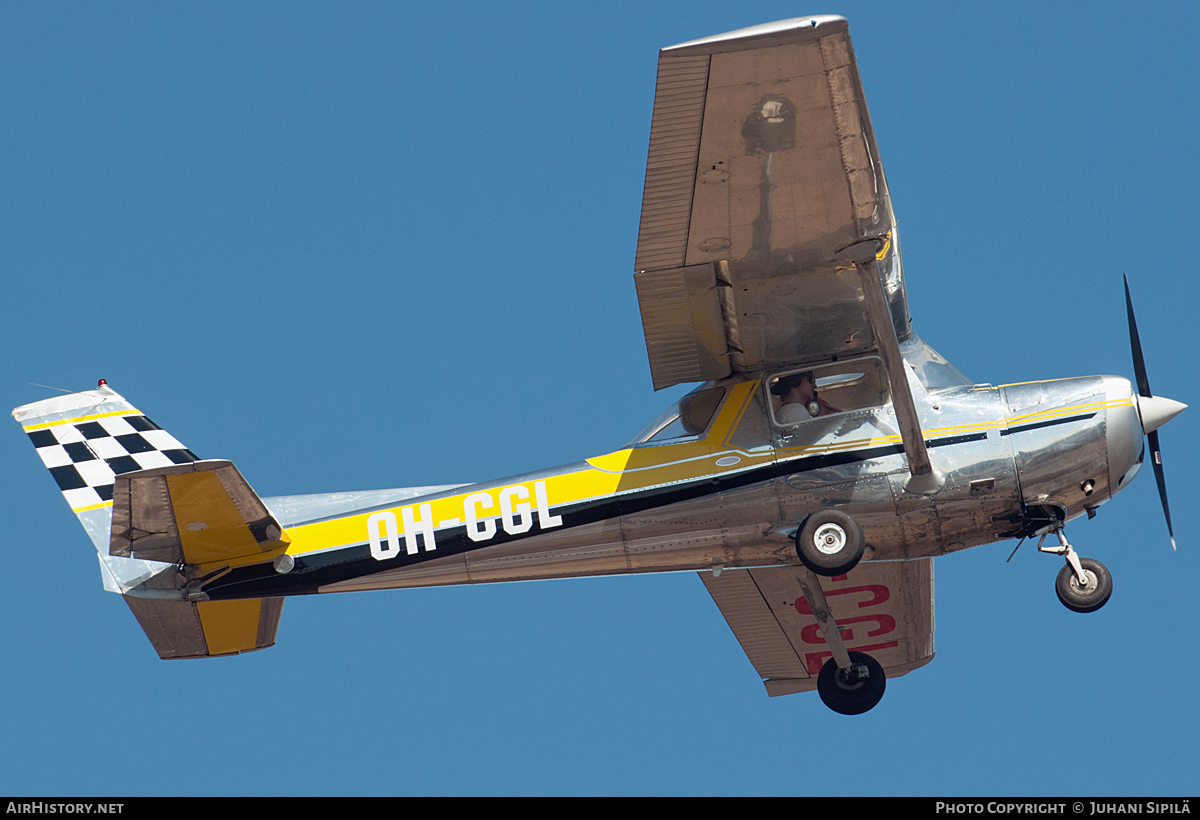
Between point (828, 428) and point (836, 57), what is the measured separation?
11.4ft

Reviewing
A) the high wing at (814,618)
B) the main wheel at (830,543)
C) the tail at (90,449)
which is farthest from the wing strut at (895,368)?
the tail at (90,449)

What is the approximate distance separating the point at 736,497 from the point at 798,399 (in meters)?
1.00

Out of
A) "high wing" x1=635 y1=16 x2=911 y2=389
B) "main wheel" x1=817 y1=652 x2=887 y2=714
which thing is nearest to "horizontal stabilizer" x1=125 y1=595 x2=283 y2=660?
"high wing" x1=635 y1=16 x2=911 y2=389

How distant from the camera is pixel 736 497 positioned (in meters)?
11.8

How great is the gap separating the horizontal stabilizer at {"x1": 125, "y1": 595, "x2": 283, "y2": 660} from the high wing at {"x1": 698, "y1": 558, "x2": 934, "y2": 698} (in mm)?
4392

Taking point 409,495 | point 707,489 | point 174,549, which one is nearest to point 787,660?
point 707,489

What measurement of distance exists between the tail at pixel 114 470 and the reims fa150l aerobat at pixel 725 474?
19mm

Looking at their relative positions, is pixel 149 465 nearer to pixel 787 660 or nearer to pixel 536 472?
pixel 536 472

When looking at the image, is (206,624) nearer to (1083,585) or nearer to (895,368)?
(895,368)

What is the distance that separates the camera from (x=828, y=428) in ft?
38.5

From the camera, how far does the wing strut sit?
427 inches

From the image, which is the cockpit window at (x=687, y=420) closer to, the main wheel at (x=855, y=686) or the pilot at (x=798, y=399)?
the pilot at (x=798, y=399)

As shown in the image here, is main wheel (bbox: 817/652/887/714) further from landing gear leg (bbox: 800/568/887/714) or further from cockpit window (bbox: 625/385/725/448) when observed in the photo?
cockpit window (bbox: 625/385/725/448)

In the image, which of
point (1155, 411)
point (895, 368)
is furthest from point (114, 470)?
point (1155, 411)
